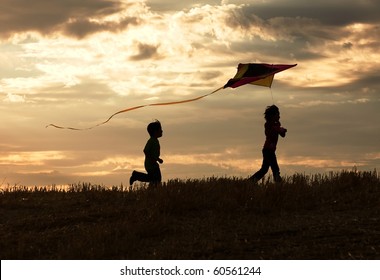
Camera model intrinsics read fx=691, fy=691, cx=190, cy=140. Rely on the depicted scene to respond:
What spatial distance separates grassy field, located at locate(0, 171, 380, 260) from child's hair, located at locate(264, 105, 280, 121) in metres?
1.71

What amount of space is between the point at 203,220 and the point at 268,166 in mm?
4357

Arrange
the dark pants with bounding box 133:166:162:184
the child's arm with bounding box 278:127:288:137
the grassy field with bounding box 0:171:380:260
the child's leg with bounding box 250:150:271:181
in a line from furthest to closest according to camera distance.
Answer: the dark pants with bounding box 133:166:162:184 → the child's leg with bounding box 250:150:271:181 → the child's arm with bounding box 278:127:288:137 → the grassy field with bounding box 0:171:380:260

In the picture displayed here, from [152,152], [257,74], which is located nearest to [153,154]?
[152,152]

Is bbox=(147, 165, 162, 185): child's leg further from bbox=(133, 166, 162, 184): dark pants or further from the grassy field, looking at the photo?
the grassy field

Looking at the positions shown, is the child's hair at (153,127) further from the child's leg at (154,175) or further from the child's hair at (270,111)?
the child's hair at (270,111)

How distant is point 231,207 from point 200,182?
2.08 meters

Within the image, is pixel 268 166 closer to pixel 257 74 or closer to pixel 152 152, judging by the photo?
pixel 257 74

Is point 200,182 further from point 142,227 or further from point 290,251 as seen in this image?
point 290,251

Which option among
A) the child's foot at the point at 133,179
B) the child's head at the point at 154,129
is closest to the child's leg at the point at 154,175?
the child's foot at the point at 133,179

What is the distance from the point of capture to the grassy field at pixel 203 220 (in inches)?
401

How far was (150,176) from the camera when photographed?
636 inches

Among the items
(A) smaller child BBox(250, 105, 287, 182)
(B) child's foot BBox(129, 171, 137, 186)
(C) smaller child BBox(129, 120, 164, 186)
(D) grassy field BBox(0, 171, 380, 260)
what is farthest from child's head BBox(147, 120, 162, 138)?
(A) smaller child BBox(250, 105, 287, 182)

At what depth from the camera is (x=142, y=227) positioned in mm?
11336

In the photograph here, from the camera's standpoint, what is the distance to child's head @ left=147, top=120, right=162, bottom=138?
16062mm
